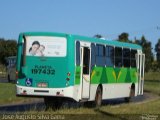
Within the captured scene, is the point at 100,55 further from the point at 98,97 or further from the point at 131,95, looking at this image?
the point at 131,95

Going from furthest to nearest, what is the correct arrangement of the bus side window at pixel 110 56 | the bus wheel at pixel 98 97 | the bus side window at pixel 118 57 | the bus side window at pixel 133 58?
the bus side window at pixel 133 58, the bus side window at pixel 118 57, the bus side window at pixel 110 56, the bus wheel at pixel 98 97

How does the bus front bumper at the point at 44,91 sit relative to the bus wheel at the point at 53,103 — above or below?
above

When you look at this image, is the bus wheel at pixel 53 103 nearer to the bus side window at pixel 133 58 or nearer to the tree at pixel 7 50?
the bus side window at pixel 133 58

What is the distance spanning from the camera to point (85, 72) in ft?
74.7

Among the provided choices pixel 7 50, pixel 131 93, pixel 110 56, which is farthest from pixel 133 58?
pixel 7 50

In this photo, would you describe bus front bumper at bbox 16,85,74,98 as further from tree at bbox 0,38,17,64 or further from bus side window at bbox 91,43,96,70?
tree at bbox 0,38,17,64

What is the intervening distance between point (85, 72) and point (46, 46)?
2529 mm

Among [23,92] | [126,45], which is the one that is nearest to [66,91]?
[23,92]

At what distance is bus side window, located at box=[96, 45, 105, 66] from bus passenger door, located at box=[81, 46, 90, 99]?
124cm

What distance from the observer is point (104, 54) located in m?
25.1

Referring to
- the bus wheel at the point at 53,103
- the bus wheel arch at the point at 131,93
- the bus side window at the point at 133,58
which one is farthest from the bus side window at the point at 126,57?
the bus wheel at the point at 53,103

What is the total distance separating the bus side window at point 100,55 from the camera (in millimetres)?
24188

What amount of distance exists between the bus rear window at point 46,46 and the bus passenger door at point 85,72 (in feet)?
5.40

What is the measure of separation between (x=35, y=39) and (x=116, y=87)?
23.8ft
